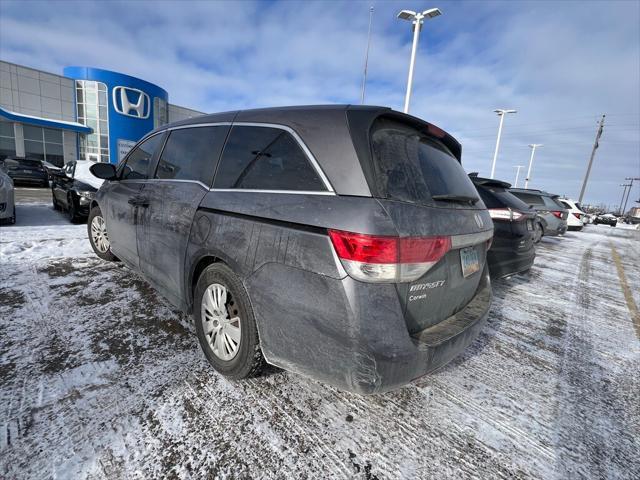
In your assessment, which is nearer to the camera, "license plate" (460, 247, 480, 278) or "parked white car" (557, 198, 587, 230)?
"license plate" (460, 247, 480, 278)

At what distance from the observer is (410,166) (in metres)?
1.76

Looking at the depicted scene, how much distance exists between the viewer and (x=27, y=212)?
7652 mm

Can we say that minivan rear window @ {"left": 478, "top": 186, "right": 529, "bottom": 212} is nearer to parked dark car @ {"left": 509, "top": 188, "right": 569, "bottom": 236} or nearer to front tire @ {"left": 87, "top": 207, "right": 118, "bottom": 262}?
front tire @ {"left": 87, "top": 207, "right": 118, "bottom": 262}

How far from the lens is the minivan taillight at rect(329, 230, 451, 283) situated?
4.59 feet

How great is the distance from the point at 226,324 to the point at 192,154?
1446 mm

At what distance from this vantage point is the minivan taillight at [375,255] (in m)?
1.40

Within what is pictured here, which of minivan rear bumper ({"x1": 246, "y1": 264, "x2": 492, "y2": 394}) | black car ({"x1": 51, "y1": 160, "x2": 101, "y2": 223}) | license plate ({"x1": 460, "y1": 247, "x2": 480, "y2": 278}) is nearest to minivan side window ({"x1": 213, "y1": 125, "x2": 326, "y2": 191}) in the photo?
minivan rear bumper ({"x1": 246, "y1": 264, "x2": 492, "y2": 394})

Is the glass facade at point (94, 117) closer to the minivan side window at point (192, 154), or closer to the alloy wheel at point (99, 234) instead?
the alloy wheel at point (99, 234)

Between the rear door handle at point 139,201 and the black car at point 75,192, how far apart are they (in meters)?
3.53

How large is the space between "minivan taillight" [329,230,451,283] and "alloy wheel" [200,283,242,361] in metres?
0.87

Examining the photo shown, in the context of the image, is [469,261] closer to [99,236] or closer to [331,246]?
[331,246]

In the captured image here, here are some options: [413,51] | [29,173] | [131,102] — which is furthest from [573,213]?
[131,102]

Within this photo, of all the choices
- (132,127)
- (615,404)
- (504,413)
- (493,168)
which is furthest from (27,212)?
(493,168)

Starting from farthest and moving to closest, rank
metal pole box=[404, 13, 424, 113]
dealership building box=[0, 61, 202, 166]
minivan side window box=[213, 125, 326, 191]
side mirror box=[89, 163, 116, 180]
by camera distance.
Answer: dealership building box=[0, 61, 202, 166] < metal pole box=[404, 13, 424, 113] < side mirror box=[89, 163, 116, 180] < minivan side window box=[213, 125, 326, 191]
